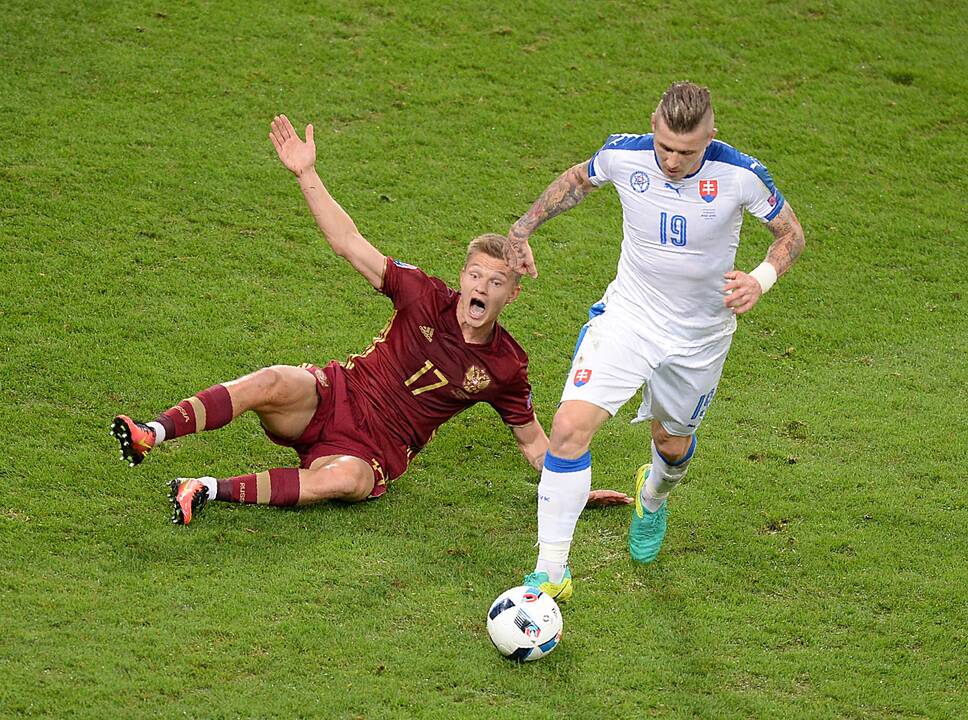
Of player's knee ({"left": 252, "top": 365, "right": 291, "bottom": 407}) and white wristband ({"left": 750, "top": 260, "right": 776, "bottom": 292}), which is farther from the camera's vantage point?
player's knee ({"left": 252, "top": 365, "right": 291, "bottom": 407})

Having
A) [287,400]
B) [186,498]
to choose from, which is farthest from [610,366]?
[186,498]

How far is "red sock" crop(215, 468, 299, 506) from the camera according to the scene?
18.9 feet

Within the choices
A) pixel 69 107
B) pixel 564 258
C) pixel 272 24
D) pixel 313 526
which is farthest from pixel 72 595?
pixel 272 24

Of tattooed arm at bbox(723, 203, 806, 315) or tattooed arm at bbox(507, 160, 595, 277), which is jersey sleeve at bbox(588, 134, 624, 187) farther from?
tattooed arm at bbox(723, 203, 806, 315)

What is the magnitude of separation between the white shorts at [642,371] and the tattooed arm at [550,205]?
1.38 ft

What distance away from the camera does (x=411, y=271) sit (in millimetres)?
6059

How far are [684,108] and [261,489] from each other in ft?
8.51

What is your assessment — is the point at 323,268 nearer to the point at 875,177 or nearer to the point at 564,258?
the point at 564,258

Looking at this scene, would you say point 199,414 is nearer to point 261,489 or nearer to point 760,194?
point 261,489

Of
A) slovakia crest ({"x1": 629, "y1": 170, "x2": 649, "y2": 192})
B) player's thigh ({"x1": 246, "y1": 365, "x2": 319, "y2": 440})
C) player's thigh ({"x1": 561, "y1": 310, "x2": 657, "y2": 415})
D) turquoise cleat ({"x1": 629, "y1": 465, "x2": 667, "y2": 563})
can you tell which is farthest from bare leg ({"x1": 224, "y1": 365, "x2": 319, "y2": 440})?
slovakia crest ({"x1": 629, "y1": 170, "x2": 649, "y2": 192})

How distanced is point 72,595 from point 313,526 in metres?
1.15

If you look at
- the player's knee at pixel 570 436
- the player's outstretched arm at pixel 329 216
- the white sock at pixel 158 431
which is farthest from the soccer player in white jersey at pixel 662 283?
the white sock at pixel 158 431

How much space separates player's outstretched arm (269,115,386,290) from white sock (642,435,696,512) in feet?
5.25

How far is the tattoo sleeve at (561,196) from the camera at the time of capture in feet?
17.9
